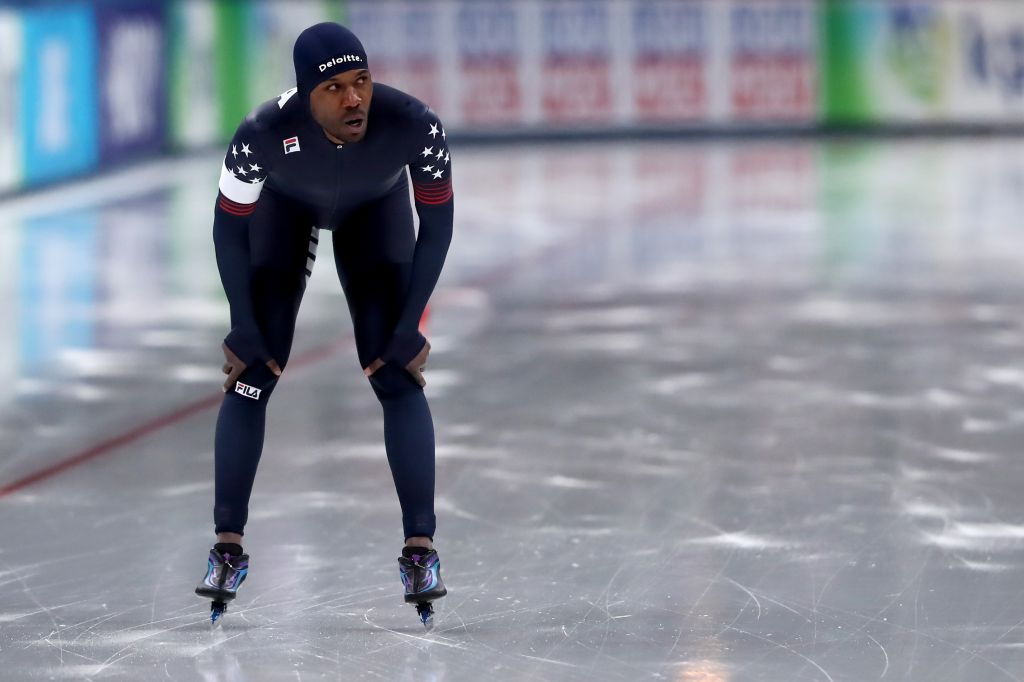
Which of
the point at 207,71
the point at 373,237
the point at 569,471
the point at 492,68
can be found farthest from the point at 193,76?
the point at 373,237

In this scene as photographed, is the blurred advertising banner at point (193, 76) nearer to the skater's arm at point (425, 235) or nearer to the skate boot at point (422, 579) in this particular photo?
the skater's arm at point (425, 235)

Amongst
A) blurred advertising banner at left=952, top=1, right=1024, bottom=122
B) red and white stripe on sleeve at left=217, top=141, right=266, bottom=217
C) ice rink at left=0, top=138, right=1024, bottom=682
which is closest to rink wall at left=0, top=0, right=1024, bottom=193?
blurred advertising banner at left=952, top=1, right=1024, bottom=122

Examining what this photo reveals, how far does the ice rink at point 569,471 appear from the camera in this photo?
4.31 m

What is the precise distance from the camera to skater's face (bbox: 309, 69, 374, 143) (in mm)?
4172

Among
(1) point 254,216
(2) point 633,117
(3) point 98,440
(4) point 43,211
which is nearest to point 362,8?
(2) point 633,117

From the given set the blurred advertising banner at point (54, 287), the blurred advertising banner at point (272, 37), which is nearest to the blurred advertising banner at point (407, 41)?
the blurred advertising banner at point (272, 37)

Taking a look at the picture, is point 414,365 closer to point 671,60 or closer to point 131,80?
point 131,80

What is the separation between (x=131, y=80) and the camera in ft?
62.4

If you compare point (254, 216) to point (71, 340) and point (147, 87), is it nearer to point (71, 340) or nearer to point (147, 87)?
point (71, 340)

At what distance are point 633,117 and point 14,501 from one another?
18.6m

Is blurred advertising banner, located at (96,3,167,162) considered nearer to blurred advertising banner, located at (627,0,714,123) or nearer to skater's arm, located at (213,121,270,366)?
blurred advertising banner, located at (627,0,714,123)

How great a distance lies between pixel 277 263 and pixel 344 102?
511 millimetres

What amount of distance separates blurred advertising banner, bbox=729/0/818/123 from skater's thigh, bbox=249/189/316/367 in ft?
64.0

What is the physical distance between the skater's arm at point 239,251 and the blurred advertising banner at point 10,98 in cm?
1159
